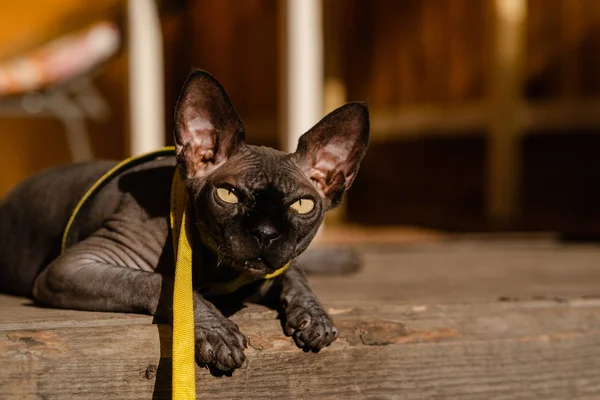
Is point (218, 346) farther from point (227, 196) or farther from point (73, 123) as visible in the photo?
point (73, 123)

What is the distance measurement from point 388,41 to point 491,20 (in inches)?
66.7

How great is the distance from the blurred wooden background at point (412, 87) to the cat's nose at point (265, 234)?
11.4 ft

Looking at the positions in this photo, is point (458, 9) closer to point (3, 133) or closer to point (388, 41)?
point (388, 41)

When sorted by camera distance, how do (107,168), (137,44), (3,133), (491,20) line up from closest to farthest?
(107,168) → (137,44) → (491,20) → (3,133)

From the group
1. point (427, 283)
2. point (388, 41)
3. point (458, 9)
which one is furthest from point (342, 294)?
point (388, 41)

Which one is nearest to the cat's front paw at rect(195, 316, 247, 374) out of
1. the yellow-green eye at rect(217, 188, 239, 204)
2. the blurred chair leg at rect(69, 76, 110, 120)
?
the yellow-green eye at rect(217, 188, 239, 204)

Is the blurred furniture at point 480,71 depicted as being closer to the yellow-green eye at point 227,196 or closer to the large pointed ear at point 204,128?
the large pointed ear at point 204,128

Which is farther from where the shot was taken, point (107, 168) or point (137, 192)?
point (107, 168)

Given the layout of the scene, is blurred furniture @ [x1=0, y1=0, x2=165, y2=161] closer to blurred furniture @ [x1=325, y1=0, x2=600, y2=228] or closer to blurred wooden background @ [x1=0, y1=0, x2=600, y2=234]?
blurred wooden background @ [x1=0, y1=0, x2=600, y2=234]

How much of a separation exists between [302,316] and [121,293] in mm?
428

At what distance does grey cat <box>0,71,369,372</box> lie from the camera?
1670 mm

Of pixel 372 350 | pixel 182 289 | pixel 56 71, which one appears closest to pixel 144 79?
pixel 56 71

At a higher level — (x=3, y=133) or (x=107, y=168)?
(x=107, y=168)

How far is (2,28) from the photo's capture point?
664 centimetres
